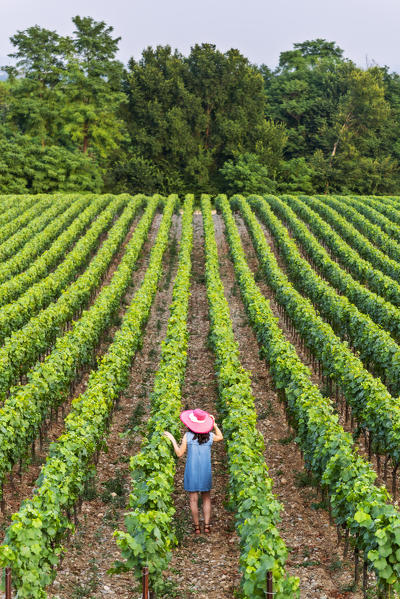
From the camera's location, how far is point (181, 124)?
174ft

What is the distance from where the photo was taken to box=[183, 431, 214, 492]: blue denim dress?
30.5 ft

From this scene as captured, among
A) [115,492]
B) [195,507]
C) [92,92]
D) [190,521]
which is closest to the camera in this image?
[195,507]

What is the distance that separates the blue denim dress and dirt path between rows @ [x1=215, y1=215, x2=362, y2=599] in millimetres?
1696

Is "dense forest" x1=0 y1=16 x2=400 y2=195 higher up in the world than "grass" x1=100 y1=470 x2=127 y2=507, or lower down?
higher up

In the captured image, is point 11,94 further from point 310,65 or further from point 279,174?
point 310,65

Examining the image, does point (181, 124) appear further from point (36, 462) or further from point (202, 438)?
point (202, 438)

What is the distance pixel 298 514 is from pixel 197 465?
2.35m

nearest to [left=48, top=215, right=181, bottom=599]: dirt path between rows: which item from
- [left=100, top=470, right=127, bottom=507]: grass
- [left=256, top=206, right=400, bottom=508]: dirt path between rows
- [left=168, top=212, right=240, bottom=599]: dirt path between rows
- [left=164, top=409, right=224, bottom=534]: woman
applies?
[left=100, top=470, right=127, bottom=507]: grass

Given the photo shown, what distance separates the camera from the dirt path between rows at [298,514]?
338 inches

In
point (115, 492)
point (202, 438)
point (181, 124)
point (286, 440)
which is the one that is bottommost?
point (115, 492)

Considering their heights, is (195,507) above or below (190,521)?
above

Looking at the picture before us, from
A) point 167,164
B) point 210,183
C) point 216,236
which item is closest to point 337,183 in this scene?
point 210,183

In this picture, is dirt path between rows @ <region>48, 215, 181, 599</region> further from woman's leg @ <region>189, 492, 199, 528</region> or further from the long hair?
the long hair

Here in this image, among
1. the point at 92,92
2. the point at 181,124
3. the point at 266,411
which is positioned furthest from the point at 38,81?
the point at 266,411
